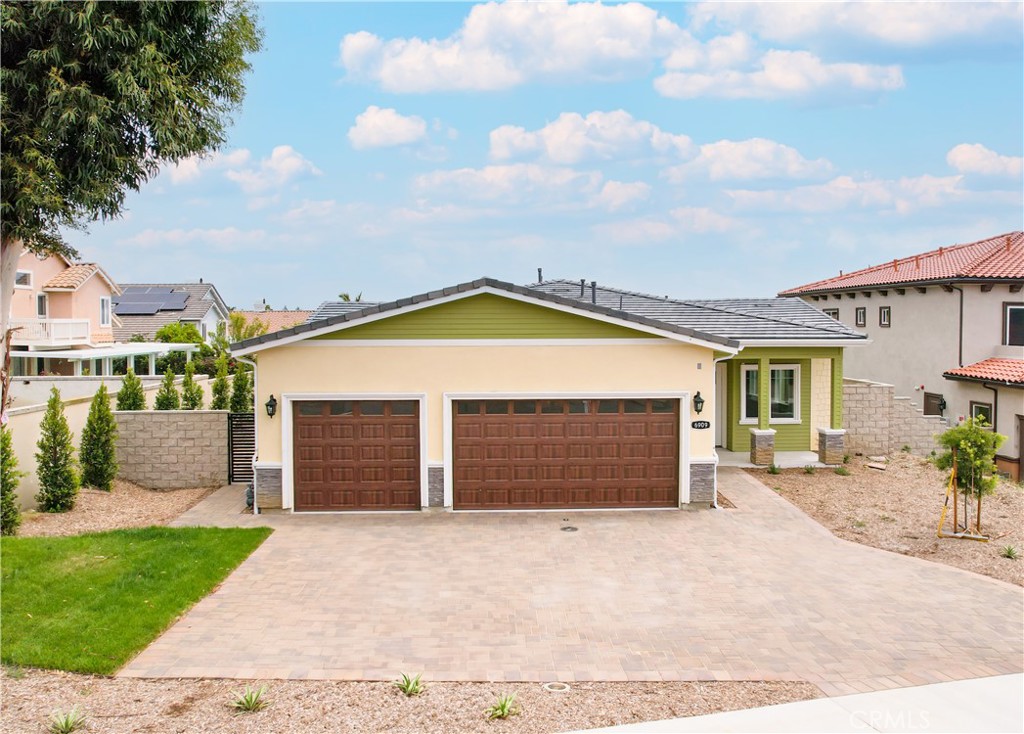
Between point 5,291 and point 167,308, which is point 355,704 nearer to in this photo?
point 5,291

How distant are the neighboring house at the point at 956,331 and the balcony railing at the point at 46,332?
31798 mm

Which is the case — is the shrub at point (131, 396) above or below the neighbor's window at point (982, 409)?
above

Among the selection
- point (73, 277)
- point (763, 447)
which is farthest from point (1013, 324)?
point (73, 277)

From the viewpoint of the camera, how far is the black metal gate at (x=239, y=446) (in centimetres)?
1667

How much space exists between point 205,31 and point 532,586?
11.0 m

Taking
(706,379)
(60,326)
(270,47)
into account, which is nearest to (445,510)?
(706,379)

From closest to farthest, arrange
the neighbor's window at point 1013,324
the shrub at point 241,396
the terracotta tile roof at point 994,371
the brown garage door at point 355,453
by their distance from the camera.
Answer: the brown garage door at point 355,453 < the terracotta tile roof at point 994,371 < the shrub at point 241,396 < the neighbor's window at point 1013,324

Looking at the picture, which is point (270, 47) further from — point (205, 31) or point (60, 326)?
point (60, 326)

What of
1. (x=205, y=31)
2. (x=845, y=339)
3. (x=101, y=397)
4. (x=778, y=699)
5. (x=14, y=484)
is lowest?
(x=778, y=699)

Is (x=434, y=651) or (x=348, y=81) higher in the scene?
(x=348, y=81)

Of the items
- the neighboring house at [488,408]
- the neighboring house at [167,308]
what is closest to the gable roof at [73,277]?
→ the neighboring house at [167,308]

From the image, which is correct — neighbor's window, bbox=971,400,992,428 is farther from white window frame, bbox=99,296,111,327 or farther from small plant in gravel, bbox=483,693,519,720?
white window frame, bbox=99,296,111,327

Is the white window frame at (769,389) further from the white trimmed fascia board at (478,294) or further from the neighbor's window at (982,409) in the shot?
the neighbor's window at (982,409)

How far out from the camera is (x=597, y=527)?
520 inches
